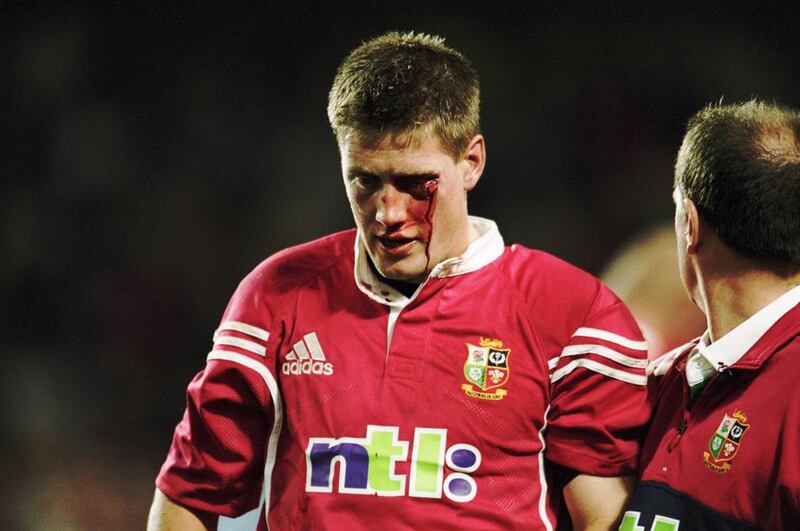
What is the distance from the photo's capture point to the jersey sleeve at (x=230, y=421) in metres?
1.54

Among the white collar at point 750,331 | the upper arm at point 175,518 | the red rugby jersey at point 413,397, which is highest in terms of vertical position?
the white collar at point 750,331

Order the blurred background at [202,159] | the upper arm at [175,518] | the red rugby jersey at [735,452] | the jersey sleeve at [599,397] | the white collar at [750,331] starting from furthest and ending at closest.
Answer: the blurred background at [202,159] < the upper arm at [175,518] < the jersey sleeve at [599,397] < the white collar at [750,331] < the red rugby jersey at [735,452]

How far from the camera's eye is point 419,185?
4.88 feet

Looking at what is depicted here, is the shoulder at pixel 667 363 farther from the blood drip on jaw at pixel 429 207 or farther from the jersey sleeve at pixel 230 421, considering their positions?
the jersey sleeve at pixel 230 421

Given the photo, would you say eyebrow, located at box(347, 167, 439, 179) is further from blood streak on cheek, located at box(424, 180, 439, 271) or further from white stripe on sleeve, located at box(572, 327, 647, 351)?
white stripe on sleeve, located at box(572, 327, 647, 351)

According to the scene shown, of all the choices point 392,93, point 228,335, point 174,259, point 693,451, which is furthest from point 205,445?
point 174,259

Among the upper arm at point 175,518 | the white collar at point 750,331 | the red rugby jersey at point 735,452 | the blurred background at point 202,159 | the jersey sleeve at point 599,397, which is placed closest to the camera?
the red rugby jersey at point 735,452

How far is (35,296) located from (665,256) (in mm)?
2005

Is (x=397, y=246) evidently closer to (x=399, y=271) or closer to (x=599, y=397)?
(x=399, y=271)

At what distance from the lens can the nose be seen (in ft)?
4.83

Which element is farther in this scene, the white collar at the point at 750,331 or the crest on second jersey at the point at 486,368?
the crest on second jersey at the point at 486,368

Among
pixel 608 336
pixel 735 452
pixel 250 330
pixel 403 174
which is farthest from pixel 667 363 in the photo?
pixel 250 330

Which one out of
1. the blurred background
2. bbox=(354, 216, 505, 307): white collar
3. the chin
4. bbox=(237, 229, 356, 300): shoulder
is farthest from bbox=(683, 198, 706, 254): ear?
the blurred background

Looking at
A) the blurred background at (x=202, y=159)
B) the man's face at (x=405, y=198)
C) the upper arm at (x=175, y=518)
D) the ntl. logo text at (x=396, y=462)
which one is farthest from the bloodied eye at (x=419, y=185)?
the blurred background at (x=202, y=159)
